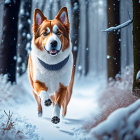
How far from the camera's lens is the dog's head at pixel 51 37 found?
292 centimetres

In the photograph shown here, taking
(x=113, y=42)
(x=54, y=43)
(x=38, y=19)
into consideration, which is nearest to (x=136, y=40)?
(x=113, y=42)

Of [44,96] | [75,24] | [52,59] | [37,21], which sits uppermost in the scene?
[75,24]

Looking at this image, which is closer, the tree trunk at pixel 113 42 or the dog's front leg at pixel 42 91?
the dog's front leg at pixel 42 91

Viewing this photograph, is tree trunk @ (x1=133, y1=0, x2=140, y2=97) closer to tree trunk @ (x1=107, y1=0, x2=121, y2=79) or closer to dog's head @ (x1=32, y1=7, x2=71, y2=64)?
tree trunk @ (x1=107, y1=0, x2=121, y2=79)

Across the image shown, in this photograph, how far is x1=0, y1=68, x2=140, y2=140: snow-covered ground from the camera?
7.77 feet

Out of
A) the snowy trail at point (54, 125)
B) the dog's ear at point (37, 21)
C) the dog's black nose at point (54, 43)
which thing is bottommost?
the snowy trail at point (54, 125)

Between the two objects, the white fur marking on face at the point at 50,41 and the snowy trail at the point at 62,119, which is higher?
the white fur marking on face at the point at 50,41

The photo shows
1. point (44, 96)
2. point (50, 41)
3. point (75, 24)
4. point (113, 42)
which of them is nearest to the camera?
point (50, 41)

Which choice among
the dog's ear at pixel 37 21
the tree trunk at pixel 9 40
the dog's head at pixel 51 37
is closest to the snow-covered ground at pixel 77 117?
the tree trunk at pixel 9 40

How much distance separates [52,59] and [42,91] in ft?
1.83

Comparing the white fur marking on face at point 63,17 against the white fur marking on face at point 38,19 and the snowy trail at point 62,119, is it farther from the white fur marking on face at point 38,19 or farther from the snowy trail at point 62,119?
the snowy trail at point 62,119

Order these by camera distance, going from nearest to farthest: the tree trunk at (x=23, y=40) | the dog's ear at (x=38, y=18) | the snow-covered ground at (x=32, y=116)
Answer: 1. the snow-covered ground at (x=32, y=116)
2. the dog's ear at (x=38, y=18)
3. the tree trunk at (x=23, y=40)

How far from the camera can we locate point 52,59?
10.3 ft

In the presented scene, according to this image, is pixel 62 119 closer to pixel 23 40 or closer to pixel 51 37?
pixel 51 37
